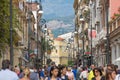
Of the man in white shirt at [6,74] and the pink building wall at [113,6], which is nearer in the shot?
the man in white shirt at [6,74]

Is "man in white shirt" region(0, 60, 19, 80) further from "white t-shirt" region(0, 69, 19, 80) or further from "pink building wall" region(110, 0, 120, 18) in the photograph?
"pink building wall" region(110, 0, 120, 18)

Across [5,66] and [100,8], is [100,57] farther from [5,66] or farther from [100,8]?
[5,66]

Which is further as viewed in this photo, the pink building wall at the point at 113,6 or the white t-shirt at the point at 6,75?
the pink building wall at the point at 113,6

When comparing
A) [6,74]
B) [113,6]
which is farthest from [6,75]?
[113,6]

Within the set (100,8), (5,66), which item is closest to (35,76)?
(5,66)

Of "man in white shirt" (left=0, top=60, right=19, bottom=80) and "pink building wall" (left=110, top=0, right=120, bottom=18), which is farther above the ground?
"pink building wall" (left=110, top=0, right=120, bottom=18)

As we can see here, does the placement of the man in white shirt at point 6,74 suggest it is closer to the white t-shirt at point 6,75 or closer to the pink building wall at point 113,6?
the white t-shirt at point 6,75

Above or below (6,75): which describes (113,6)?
above

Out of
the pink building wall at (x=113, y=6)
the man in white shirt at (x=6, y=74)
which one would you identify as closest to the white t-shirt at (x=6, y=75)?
the man in white shirt at (x=6, y=74)

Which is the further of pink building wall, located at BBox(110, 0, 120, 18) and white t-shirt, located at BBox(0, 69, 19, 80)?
pink building wall, located at BBox(110, 0, 120, 18)

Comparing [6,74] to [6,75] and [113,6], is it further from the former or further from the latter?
[113,6]

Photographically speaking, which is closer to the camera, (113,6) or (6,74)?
(6,74)

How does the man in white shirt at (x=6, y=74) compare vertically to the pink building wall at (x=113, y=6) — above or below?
below

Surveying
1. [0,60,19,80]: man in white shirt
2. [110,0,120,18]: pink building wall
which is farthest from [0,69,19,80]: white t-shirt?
[110,0,120,18]: pink building wall
